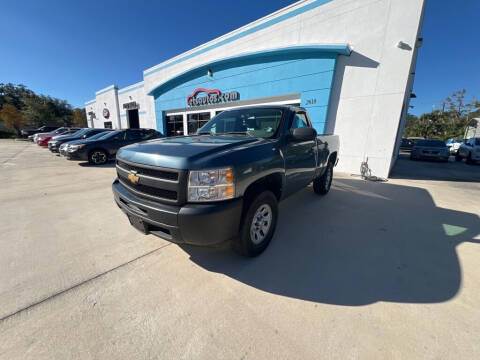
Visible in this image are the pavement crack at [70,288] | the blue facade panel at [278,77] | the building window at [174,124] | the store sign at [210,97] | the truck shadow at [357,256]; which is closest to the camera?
the pavement crack at [70,288]

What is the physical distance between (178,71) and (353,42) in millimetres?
11547

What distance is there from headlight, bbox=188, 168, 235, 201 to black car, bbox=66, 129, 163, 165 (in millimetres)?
8978

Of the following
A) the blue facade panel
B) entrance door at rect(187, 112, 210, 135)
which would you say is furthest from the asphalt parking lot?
entrance door at rect(187, 112, 210, 135)

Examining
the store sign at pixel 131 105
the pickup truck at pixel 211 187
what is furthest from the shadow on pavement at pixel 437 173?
the store sign at pixel 131 105

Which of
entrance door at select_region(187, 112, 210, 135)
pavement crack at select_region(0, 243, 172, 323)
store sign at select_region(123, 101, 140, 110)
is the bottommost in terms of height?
pavement crack at select_region(0, 243, 172, 323)

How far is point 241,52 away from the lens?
33.9ft

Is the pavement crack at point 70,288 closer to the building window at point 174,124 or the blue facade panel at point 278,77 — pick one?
the blue facade panel at point 278,77

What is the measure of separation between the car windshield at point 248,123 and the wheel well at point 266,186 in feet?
2.04

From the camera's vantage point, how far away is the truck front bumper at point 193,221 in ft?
5.70

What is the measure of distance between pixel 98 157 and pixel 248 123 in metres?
8.53

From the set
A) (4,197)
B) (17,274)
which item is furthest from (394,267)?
(4,197)

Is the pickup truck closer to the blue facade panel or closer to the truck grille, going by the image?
the truck grille

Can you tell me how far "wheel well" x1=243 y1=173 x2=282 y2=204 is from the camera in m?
2.15

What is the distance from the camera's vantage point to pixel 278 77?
8953 millimetres
